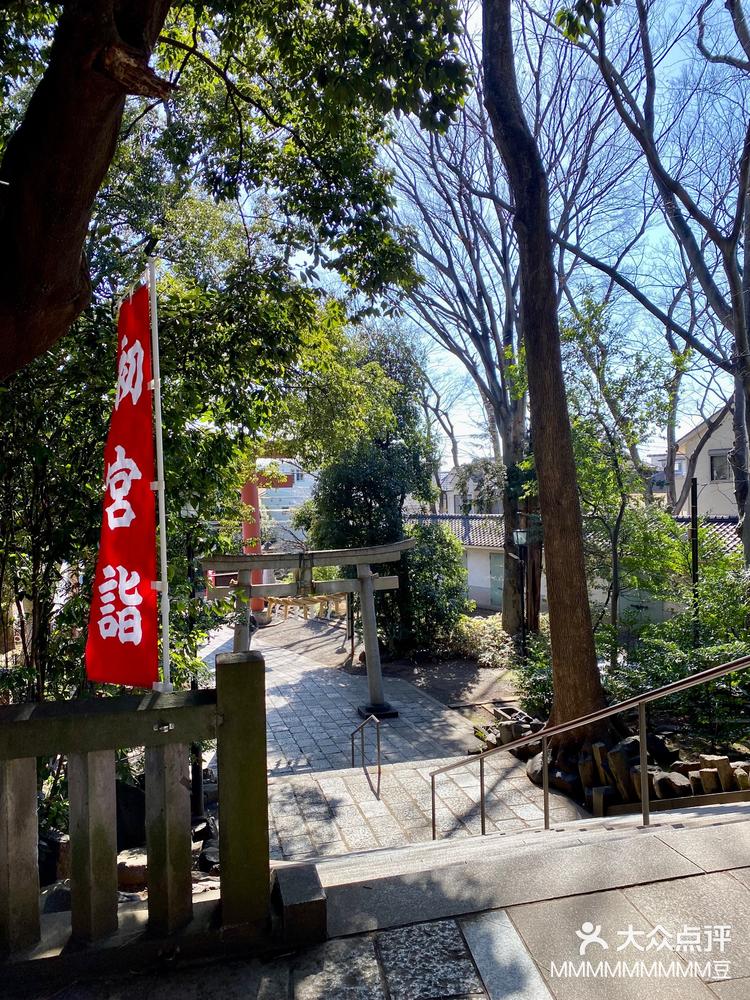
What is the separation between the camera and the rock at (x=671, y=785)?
659 centimetres

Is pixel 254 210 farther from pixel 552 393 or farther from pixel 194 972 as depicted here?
pixel 194 972

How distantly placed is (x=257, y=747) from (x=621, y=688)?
24.6ft

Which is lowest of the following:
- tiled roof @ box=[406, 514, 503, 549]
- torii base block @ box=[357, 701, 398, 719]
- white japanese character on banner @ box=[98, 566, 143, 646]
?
torii base block @ box=[357, 701, 398, 719]

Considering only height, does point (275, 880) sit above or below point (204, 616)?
below

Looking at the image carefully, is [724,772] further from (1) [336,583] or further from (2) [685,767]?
(1) [336,583]

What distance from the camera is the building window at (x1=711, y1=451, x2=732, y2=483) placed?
87.4 ft

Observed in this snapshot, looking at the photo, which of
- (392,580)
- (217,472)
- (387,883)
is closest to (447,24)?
(217,472)

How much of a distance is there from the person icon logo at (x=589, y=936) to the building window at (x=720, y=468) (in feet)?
88.2

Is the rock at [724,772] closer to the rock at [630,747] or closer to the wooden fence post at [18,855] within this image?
the rock at [630,747]

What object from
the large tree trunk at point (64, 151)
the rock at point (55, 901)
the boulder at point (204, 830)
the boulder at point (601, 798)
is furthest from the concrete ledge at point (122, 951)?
the boulder at point (601, 798)

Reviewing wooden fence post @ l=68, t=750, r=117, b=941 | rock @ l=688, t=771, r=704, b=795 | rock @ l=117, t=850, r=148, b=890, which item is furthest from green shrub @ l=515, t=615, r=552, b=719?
wooden fence post @ l=68, t=750, r=117, b=941

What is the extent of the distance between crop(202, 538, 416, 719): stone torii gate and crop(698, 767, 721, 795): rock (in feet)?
22.4

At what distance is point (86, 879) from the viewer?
7.70 ft

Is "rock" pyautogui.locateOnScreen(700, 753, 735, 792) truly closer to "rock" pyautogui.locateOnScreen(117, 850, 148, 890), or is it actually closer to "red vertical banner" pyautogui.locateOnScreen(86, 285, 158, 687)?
"rock" pyautogui.locateOnScreen(117, 850, 148, 890)
